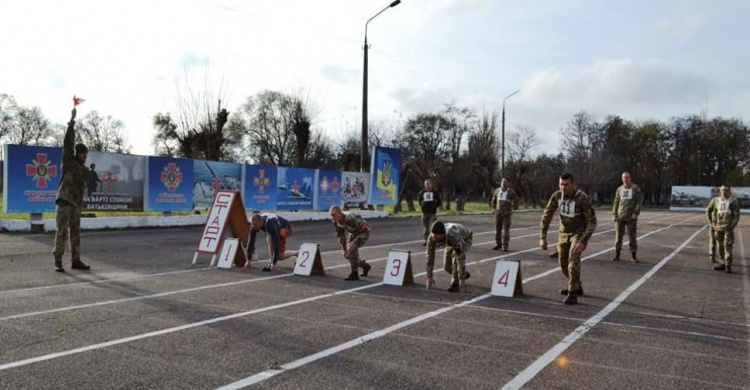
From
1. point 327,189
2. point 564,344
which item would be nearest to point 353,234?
point 564,344

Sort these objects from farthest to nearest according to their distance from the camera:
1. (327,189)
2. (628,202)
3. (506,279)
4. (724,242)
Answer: (327,189) < (628,202) < (724,242) < (506,279)

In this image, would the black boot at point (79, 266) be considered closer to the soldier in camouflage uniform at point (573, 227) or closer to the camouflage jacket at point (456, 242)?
the camouflage jacket at point (456, 242)

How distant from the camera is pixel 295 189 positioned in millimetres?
26281

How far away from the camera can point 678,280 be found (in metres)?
10.8

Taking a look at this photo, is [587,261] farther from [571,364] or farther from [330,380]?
[330,380]

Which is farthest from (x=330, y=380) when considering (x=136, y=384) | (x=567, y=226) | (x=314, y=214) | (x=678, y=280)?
(x=314, y=214)

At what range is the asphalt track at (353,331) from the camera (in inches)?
188

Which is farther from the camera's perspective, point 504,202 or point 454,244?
point 504,202

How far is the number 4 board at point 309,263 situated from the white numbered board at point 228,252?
1.49 m

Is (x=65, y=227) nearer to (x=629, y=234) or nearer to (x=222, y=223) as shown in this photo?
(x=222, y=223)

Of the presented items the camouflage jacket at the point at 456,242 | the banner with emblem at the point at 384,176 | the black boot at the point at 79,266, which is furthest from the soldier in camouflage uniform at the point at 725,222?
the banner with emblem at the point at 384,176

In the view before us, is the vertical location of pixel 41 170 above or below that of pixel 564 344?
above

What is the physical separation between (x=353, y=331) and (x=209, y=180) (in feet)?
57.5

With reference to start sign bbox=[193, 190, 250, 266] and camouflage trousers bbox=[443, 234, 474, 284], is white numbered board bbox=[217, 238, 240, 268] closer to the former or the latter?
start sign bbox=[193, 190, 250, 266]
